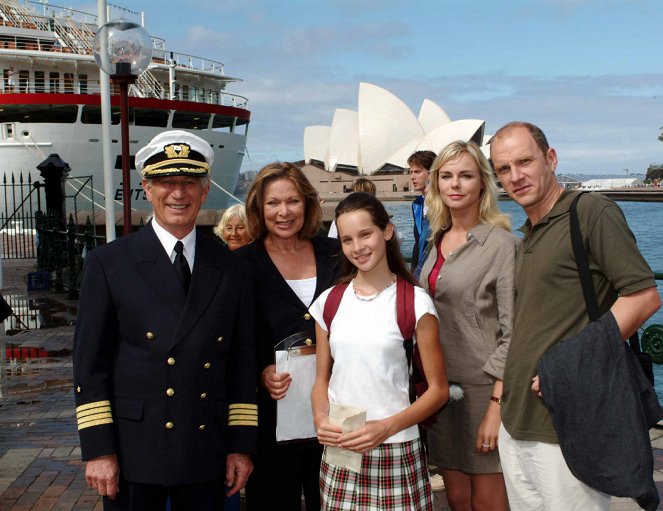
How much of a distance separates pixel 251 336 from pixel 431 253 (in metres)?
0.84

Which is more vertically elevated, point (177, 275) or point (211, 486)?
point (177, 275)

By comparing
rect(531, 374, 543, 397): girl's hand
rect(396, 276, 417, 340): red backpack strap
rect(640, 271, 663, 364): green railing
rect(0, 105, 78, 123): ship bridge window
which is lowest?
rect(640, 271, 663, 364): green railing

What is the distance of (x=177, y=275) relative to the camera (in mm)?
2318

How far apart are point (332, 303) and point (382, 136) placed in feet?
209

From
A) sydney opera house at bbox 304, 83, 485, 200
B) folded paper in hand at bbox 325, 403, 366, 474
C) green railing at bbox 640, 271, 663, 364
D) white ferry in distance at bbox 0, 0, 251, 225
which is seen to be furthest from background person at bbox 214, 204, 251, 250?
sydney opera house at bbox 304, 83, 485, 200

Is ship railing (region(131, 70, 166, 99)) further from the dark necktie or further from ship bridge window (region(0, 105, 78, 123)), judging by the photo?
the dark necktie

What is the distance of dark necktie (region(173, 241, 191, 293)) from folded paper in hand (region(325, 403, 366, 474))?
0.60 m

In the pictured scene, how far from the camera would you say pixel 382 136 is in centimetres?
6506

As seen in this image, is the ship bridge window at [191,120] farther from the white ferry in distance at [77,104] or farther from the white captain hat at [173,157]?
the white captain hat at [173,157]

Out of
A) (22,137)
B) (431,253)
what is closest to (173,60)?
(22,137)

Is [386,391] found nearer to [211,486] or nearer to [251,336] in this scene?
[251,336]

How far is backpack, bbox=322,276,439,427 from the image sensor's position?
2.41m

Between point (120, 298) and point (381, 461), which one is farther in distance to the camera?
point (381, 461)

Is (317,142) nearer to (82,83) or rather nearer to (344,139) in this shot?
(344,139)
